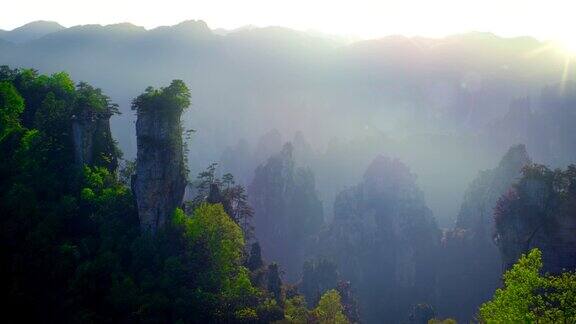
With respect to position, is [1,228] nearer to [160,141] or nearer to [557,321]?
[160,141]

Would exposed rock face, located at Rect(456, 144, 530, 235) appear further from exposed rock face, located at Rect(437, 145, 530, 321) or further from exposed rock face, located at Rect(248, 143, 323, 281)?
exposed rock face, located at Rect(248, 143, 323, 281)

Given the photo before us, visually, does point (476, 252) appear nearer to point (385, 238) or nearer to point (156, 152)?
point (385, 238)

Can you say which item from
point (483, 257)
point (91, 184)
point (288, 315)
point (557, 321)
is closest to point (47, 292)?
point (91, 184)

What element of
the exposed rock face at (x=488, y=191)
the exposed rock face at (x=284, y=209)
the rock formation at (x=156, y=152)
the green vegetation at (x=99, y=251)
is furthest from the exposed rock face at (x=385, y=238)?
the rock formation at (x=156, y=152)

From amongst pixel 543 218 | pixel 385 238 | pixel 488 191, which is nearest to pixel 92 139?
pixel 543 218

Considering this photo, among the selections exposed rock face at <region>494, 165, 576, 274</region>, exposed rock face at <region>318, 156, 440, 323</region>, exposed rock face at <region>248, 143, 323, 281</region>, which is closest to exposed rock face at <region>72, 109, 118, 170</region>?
exposed rock face at <region>494, 165, 576, 274</region>

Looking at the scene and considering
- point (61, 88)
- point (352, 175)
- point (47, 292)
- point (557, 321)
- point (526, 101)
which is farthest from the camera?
point (526, 101)
